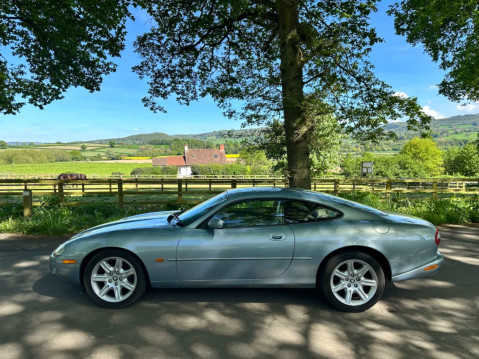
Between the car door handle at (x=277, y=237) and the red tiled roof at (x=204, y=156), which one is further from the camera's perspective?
the red tiled roof at (x=204, y=156)

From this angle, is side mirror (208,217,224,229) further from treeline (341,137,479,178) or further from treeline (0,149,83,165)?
treeline (0,149,83,165)

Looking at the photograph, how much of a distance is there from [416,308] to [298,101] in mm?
5343

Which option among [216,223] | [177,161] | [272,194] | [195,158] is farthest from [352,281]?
[195,158]

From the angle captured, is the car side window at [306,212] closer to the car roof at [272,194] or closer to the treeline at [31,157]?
the car roof at [272,194]

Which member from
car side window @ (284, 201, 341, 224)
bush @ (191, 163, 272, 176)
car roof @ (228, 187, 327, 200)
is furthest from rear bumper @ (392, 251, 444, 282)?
bush @ (191, 163, 272, 176)

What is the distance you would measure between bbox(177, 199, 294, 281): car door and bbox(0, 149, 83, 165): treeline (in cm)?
8813

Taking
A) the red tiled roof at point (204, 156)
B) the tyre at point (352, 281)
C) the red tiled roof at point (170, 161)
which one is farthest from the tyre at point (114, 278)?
the red tiled roof at point (204, 156)

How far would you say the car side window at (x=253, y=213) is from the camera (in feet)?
11.8

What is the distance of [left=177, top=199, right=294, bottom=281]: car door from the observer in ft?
11.3

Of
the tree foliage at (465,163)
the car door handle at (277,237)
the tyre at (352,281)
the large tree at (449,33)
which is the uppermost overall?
the large tree at (449,33)

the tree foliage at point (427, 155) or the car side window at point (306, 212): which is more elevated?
the tree foliage at point (427, 155)

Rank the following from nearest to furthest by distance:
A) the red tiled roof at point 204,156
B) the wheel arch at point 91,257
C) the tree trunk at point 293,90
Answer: the wheel arch at point 91,257, the tree trunk at point 293,90, the red tiled roof at point 204,156

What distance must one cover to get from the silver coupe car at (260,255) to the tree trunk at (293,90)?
4617 millimetres

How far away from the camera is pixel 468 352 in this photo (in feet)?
8.89
